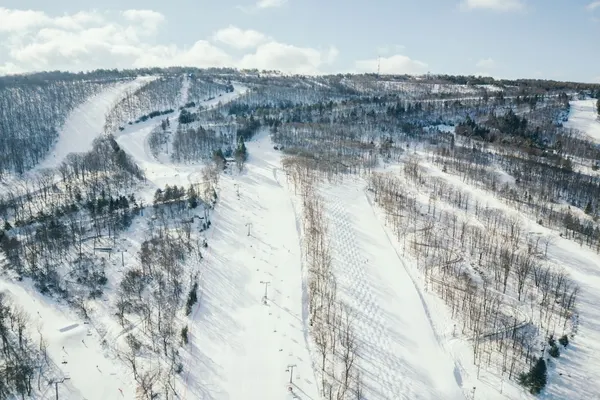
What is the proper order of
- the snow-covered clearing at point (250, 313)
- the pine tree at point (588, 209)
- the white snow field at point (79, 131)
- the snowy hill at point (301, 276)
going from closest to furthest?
the snow-covered clearing at point (250, 313) → the snowy hill at point (301, 276) → the pine tree at point (588, 209) → the white snow field at point (79, 131)

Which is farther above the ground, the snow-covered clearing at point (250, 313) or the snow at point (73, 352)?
the snow-covered clearing at point (250, 313)

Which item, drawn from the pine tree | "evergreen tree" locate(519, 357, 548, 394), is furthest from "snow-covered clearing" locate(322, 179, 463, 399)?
the pine tree

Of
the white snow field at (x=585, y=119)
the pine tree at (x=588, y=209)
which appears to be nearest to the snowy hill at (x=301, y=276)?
the pine tree at (x=588, y=209)

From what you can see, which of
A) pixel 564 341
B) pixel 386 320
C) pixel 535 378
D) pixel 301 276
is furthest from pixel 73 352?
pixel 564 341

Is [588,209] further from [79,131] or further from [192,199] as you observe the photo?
[79,131]

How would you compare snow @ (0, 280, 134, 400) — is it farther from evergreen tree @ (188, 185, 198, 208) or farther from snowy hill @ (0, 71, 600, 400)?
evergreen tree @ (188, 185, 198, 208)

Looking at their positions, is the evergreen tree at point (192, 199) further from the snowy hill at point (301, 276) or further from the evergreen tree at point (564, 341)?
the evergreen tree at point (564, 341)

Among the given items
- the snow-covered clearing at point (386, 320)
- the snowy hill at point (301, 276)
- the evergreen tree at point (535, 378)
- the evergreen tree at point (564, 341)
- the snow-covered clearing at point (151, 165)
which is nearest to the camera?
the evergreen tree at point (535, 378)
